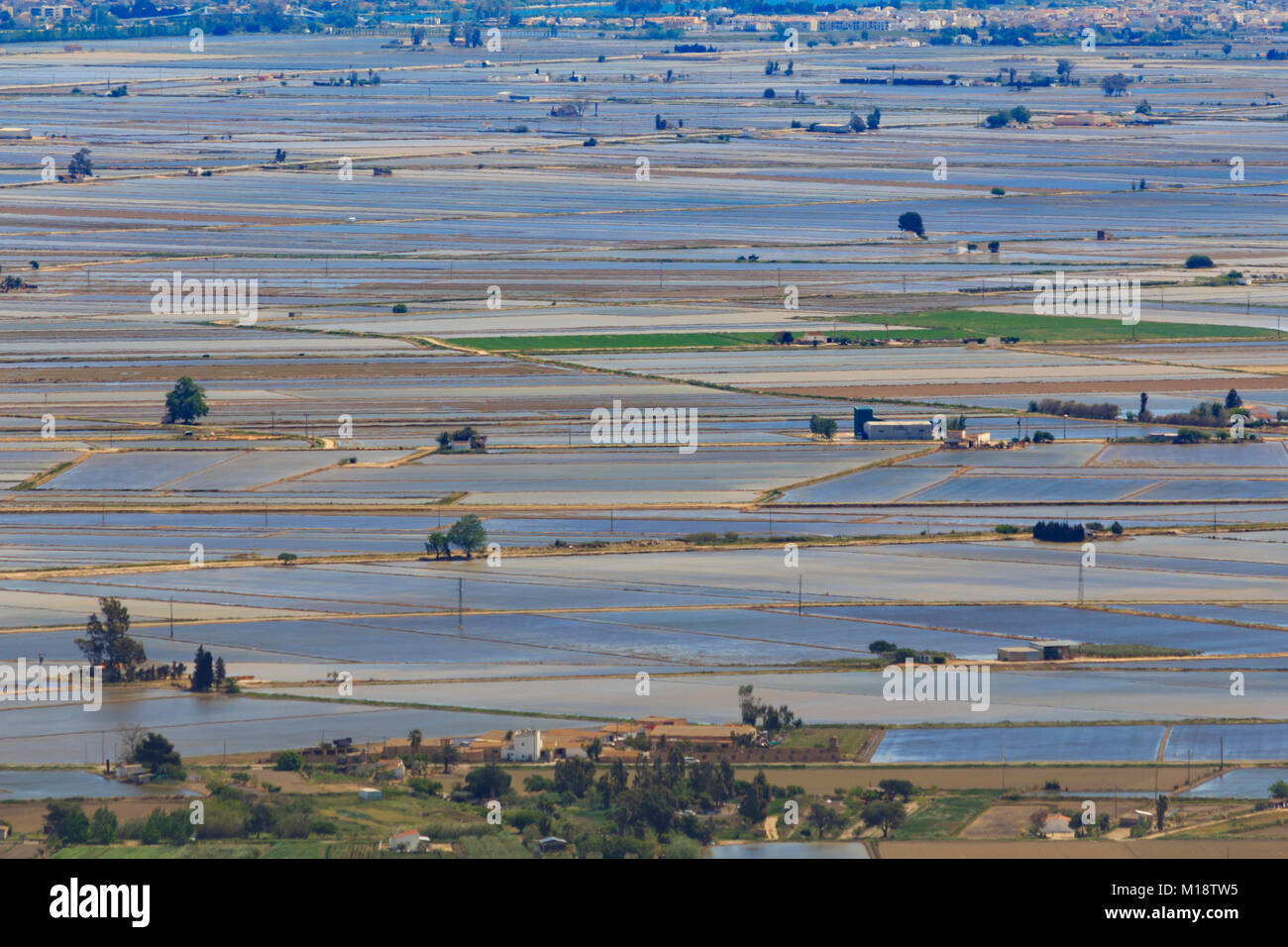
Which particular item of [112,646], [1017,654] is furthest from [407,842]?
[1017,654]

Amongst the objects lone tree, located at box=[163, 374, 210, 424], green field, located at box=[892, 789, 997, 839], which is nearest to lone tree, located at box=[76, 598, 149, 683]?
green field, located at box=[892, 789, 997, 839]

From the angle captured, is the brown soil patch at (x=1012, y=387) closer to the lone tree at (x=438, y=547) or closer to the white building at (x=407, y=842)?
the lone tree at (x=438, y=547)

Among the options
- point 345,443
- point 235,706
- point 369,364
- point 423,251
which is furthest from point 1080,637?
point 423,251

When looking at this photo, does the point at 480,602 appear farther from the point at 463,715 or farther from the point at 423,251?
the point at 423,251

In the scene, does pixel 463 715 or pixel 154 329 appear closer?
pixel 463 715

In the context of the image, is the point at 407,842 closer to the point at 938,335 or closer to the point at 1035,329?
the point at 938,335

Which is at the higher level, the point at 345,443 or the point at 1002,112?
the point at 1002,112
